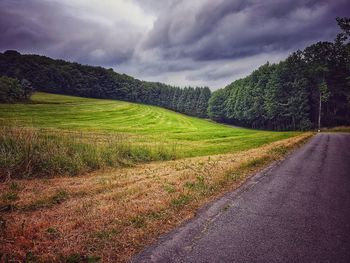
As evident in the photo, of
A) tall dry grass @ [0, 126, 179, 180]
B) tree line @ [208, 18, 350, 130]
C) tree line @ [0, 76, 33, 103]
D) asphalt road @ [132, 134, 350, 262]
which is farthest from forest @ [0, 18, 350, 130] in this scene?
asphalt road @ [132, 134, 350, 262]

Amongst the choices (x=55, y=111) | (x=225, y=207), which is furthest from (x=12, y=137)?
(x=55, y=111)

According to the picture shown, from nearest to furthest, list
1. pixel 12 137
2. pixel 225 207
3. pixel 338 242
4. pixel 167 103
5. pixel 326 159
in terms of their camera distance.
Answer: pixel 338 242 → pixel 225 207 → pixel 12 137 → pixel 326 159 → pixel 167 103

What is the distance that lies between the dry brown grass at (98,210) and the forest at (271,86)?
187ft

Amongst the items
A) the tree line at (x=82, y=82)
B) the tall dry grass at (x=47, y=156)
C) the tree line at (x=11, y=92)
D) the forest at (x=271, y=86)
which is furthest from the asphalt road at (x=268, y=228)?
the tree line at (x=82, y=82)

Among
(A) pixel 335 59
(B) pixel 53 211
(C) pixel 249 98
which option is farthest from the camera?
(C) pixel 249 98

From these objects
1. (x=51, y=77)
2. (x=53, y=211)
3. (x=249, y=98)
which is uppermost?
(x=51, y=77)

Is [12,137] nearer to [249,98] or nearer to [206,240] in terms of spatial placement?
[206,240]

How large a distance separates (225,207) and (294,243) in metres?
2.62

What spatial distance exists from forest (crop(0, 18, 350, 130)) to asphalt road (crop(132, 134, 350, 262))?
55.8 m

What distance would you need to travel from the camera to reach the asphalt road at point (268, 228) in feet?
17.7

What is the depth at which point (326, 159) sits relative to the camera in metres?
16.9

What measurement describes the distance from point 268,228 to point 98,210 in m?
4.68

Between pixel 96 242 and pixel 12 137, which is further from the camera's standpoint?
pixel 12 137

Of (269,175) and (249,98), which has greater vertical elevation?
(249,98)
